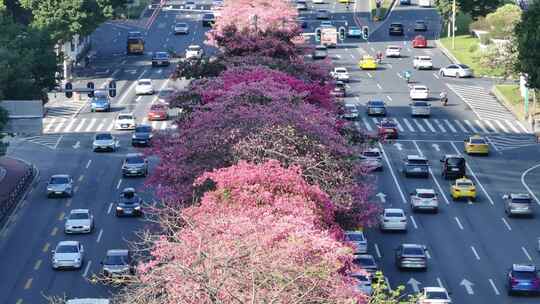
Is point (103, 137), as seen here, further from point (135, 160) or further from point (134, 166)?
point (134, 166)

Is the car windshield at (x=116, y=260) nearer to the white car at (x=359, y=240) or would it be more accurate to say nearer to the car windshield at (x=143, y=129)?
the white car at (x=359, y=240)

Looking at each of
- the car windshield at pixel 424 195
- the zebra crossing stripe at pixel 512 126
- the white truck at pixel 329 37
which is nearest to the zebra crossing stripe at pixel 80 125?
the zebra crossing stripe at pixel 512 126

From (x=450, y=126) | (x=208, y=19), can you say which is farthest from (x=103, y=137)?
(x=208, y=19)

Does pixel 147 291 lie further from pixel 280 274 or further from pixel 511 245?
pixel 511 245

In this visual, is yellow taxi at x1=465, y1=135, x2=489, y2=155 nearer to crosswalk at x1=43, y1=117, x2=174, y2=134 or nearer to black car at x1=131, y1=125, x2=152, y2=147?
black car at x1=131, y1=125, x2=152, y2=147

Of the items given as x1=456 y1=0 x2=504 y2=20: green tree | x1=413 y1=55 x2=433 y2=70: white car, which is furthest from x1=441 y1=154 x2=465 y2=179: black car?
x1=456 y1=0 x2=504 y2=20: green tree
